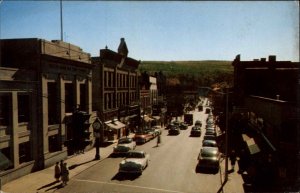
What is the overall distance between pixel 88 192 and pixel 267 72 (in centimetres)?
3240

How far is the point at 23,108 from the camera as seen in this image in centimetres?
2503

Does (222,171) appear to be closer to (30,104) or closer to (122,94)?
(30,104)

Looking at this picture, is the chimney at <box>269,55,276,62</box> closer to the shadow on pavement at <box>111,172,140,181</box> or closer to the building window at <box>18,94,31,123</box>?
the shadow on pavement at <box>111,172,140,181</box>

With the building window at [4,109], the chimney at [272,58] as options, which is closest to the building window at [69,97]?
the building window at [4,109]

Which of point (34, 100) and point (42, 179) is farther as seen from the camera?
point (34, 100)

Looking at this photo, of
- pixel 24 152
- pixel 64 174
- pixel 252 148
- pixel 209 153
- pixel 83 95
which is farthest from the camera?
pixel 83 95

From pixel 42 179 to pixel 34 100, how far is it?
21.2ft

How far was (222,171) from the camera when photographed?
26062 millimetres

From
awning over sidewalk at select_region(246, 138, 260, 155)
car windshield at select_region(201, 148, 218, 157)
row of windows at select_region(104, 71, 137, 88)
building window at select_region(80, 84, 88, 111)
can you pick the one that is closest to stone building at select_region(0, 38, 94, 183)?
building window at select_region(80, 84, 88, 111)

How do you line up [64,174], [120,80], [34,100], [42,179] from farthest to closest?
[120,80] < [34,100] < [42,179] < [64,174]

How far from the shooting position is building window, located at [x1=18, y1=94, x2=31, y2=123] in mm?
24656

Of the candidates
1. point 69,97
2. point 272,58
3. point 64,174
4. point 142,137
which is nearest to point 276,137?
point 64,174

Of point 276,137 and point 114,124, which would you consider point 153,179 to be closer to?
point 276,137

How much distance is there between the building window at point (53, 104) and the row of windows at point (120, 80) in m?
14.9
